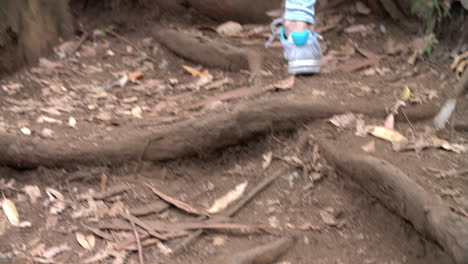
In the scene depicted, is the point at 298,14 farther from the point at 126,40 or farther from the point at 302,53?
the point at 126,40

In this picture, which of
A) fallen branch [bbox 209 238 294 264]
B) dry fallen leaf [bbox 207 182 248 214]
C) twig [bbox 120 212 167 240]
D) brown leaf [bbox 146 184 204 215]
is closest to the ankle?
dry fallen leaf [bbox 207 182 248 214]

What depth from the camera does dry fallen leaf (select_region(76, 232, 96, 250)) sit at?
2.60m

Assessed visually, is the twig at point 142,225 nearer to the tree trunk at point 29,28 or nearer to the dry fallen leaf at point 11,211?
the dry fallen leaf at point 11,211

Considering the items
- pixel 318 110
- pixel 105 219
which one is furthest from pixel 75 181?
pixel 318 110

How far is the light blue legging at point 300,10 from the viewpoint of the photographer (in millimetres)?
3199

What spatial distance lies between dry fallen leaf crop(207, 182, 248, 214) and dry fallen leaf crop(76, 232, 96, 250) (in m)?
0.64

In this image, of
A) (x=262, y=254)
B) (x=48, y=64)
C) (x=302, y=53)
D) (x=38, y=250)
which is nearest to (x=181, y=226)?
(x=262, y=254)

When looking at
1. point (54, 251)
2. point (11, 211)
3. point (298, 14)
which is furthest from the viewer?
point (298, 14)

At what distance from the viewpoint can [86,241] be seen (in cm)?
262

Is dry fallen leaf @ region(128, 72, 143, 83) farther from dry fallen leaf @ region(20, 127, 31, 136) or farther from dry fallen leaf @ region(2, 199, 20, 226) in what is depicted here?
dry fallen leaf @ region(2, 199, 20, 226)

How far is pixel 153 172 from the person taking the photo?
304 cm

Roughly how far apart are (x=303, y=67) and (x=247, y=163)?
83 cm

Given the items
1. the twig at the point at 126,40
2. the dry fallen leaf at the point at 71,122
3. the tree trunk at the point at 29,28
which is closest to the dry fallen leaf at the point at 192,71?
the twig at the point at 126,40

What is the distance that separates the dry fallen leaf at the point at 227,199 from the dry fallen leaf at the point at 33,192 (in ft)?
3.33
